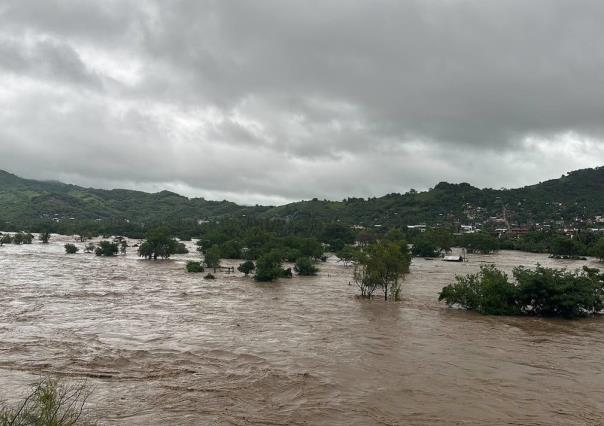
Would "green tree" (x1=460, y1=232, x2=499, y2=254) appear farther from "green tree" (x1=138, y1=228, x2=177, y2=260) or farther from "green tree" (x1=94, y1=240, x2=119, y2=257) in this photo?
"green tree" (x1=94, y1=240, x2=119, y2=257)

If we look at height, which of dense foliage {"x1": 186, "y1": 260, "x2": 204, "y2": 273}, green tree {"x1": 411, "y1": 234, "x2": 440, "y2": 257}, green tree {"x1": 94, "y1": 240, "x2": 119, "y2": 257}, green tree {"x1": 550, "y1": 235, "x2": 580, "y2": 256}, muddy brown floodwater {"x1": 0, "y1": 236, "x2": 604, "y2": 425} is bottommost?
muddy brown floodwater {"x1": 0, "y1": 236, "x2": 604, "y2": 425}

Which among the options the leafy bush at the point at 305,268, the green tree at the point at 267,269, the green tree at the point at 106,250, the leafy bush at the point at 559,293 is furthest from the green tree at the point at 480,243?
the leafy bush at the point at 559,293

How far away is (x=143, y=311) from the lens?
36.2 meters

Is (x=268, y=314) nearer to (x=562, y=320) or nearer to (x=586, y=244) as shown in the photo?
(x=562, y=320)

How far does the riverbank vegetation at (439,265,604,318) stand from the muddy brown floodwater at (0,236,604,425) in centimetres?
148

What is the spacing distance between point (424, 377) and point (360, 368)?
2950 mm

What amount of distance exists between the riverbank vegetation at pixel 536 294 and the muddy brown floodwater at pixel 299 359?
1.48 meters

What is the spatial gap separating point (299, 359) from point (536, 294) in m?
21.7

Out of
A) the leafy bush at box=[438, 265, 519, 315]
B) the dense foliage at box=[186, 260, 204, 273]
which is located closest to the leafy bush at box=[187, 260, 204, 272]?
the dense foliage at box=[186, 260, 204, 273]

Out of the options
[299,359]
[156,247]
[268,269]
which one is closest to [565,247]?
[268,269]

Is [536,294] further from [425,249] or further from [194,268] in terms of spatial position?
[425,249]

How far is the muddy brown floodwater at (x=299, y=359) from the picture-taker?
16922mm

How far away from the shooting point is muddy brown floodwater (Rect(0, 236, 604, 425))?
1692 centimetres

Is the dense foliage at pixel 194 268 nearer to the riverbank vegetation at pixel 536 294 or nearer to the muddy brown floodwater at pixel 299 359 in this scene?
the muddy brown floodwater at pixel 299 359
